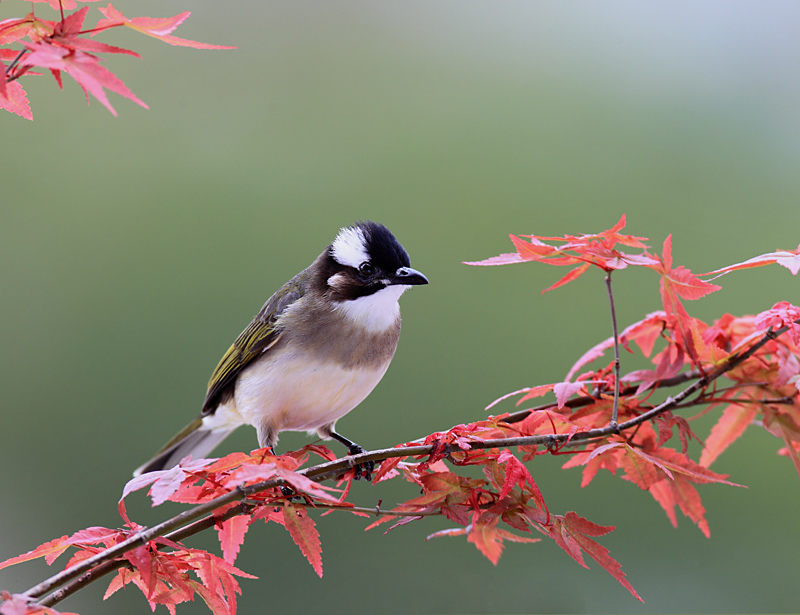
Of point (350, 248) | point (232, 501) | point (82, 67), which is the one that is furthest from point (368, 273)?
point (82, 67)

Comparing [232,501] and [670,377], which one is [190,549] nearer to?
[232,501]

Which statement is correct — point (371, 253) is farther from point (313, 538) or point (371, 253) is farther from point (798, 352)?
point (798, 352)

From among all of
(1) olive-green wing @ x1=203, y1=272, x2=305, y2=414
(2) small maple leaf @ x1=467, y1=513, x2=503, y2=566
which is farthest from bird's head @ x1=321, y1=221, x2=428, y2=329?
(2) small maple leaf @ x1=467, y1=513, x2=503, y2=566

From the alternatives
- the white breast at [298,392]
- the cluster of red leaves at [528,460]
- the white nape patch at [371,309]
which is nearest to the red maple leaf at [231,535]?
the cluster of red leaves at [528,460]

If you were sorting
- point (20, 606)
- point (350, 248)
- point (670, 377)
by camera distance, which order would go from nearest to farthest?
1. point (20, 606)
2. point (670, 377)
3. point (350, 248)

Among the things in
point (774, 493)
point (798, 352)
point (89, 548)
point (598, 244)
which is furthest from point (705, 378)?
point (774, 493)

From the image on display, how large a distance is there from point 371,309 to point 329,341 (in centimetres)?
10

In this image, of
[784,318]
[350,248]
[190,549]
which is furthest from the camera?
[350,248]

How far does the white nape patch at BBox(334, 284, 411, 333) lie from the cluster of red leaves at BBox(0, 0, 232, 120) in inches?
25.8

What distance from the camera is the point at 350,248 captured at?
137 centimetres

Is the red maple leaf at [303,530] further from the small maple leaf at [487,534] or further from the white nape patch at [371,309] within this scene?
the white nape patch at [371,309]

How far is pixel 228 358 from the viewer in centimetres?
163

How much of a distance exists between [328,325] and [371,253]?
19 centimetres

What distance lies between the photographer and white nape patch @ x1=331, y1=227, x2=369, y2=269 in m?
1.34
